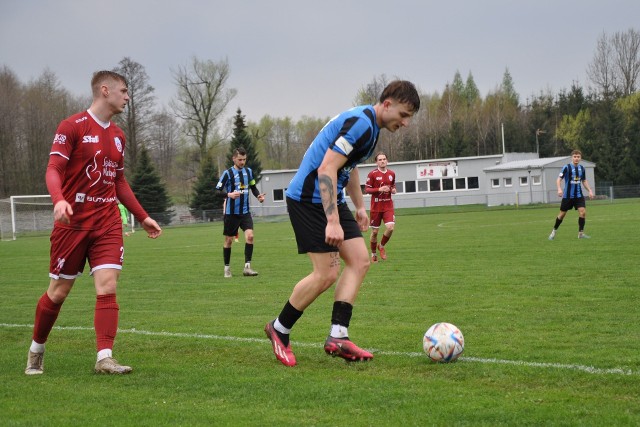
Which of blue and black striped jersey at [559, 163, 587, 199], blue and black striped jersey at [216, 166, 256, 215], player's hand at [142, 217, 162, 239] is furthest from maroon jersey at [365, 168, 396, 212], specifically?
player's hand at [142, 217, 162, 239]

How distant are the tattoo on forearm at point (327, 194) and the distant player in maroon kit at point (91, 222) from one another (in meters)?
1.63

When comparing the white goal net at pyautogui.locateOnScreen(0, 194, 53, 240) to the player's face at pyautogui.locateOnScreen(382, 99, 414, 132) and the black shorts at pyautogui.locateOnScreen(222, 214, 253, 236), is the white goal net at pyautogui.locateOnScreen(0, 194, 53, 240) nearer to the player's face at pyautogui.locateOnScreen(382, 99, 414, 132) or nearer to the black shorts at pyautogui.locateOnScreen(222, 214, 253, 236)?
the black shorts at pyautogui.locateOnScreen(222, 214, 253, 236)

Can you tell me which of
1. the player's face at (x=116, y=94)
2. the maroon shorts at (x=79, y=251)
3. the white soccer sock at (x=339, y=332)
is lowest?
the white soccer sock at (x=339, y=332)

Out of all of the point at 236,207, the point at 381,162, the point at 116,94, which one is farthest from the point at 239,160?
the point at 116,94

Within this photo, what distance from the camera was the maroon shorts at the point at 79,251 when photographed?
589 centimetres

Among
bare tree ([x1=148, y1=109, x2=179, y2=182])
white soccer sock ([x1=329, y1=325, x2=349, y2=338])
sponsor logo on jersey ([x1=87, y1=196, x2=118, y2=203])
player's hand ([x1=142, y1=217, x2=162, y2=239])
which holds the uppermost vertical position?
bare tree ([x1=148, y1=109, x2=179, y2=182])

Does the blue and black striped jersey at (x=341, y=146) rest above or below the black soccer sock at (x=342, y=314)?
above

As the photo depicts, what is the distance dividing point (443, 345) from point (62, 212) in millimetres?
2870

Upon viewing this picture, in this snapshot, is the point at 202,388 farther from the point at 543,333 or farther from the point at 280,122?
the point at 280,122

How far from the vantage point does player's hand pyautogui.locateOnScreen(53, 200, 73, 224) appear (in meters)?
5.34

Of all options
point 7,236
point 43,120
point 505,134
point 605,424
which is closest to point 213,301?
point 605,424

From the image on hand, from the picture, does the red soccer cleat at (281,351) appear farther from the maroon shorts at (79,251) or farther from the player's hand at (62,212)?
the player's hand at (62,212)

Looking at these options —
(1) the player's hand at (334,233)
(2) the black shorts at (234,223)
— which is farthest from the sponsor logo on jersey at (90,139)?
(2) the black shorts at (234,223)

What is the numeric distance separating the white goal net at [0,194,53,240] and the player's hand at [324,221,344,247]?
119ft
